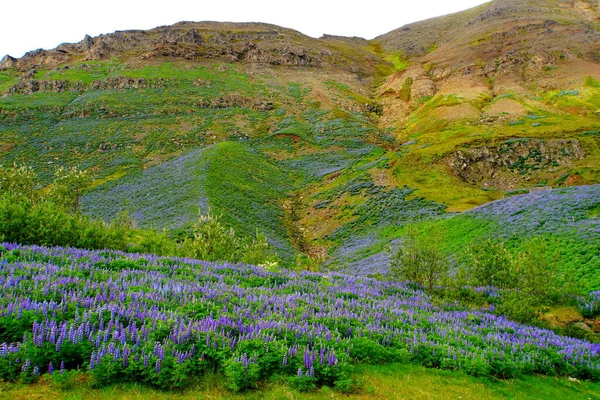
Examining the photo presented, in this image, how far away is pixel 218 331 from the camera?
7.63 metres

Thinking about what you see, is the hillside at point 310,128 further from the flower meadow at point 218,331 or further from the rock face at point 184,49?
the flower meadow at point 218,331

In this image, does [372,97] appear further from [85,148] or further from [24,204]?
[24,204]

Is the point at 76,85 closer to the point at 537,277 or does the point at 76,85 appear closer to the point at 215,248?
the point at 215,248

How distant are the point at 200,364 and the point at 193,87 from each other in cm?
11861

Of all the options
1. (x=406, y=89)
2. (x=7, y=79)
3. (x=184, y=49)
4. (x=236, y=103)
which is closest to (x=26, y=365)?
(x=236, y=103)

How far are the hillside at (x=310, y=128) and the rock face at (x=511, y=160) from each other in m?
0.27

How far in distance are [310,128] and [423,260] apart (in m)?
82.0

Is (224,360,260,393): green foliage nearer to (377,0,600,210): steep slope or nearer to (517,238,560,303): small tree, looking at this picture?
(517,238,560,303): small tree

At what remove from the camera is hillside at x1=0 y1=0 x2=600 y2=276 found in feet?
165

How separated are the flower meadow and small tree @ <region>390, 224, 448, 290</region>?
3.81 meters

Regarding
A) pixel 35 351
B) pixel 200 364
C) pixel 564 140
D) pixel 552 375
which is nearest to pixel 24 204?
pixel 35 351

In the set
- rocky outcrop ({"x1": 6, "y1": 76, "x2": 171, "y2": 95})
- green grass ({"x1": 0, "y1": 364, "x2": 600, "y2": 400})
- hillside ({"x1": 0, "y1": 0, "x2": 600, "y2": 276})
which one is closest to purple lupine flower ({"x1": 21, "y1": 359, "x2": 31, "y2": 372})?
Answer: green grass ({"x1": 0, "y1": 364, "x2": 600, "y2": 400})

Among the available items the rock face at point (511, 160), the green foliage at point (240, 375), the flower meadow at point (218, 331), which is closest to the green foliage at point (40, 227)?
the flower meadow at point (218, 331)

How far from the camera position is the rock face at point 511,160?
Answer: 57.7m
